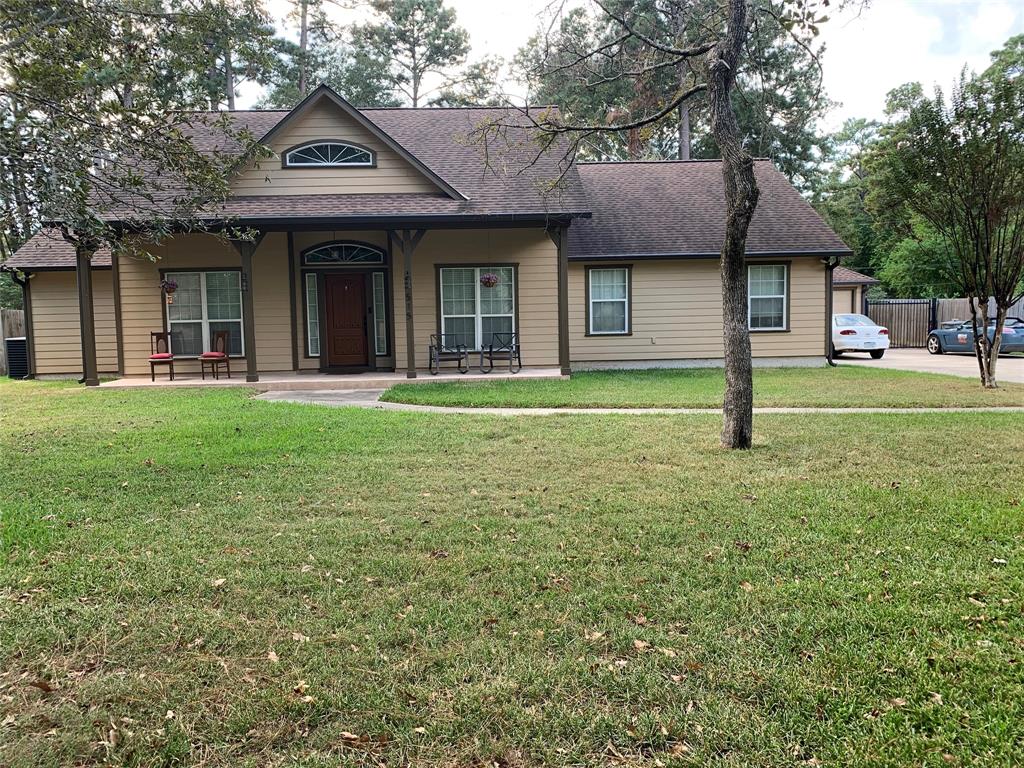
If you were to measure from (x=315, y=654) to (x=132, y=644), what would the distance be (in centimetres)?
83

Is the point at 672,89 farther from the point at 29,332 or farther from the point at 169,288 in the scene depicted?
the point at 29,332

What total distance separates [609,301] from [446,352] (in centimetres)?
427

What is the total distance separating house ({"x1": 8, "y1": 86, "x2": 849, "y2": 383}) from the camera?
1433 centimetres

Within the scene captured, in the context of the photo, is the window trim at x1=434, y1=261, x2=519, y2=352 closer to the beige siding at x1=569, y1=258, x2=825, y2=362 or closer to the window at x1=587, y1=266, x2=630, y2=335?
the beige siding at x1=569, y1=258, x2=825, y2=362

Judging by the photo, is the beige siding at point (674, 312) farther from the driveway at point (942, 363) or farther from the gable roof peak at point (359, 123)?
the gable roof peak at point (359, 123)

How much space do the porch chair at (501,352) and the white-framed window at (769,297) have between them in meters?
5.87

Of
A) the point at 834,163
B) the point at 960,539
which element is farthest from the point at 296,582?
the point at 834,163

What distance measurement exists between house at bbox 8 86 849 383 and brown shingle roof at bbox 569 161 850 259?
0.06 meters

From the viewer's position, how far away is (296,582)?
3.91 meters

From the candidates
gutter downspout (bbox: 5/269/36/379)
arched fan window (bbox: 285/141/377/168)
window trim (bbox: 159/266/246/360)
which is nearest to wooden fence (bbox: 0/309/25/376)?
gutter downspout (bbox: 5/269/36/379)

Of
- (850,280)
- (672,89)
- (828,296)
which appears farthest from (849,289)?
(672,89)

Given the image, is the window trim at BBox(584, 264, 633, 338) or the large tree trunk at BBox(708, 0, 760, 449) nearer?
the large tree trunk at BBox(708, 0, 760, 449)

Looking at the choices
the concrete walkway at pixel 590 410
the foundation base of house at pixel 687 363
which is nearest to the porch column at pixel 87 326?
the concrete walkway at pixel 590 410

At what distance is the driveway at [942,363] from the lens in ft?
52.5
